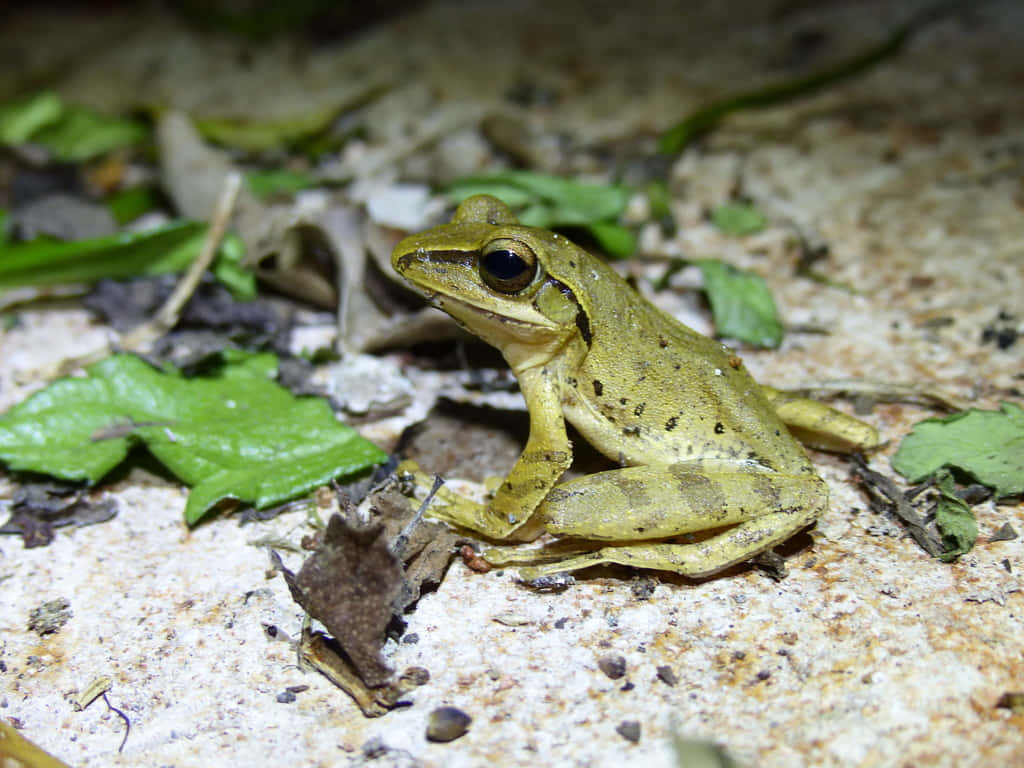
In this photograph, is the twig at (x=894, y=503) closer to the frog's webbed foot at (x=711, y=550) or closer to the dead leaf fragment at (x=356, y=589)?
the frog's webbed foot at (x=711, y=550)

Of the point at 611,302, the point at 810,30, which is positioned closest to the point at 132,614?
the point at 611,302

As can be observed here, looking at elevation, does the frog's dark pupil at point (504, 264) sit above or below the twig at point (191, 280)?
above

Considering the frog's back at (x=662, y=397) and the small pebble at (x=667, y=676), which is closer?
the small pebble at (x=667, y=676)

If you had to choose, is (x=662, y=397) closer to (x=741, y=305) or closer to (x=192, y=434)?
(x=741, y=305)

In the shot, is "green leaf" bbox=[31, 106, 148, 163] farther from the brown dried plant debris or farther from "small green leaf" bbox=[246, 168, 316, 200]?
the brown dried plant debris

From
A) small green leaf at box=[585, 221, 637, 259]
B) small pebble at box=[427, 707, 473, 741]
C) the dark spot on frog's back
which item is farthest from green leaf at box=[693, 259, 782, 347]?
small pebble at box=[427, 707, 473, 741]

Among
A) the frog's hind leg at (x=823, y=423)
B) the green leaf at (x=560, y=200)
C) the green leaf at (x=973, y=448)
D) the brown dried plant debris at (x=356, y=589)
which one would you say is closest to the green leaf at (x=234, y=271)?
the green leaf at (x=560, y=200)

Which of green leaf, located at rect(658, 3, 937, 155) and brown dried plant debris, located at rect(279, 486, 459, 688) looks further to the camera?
green leaf, located at rect(658, 3, 937, 155)
